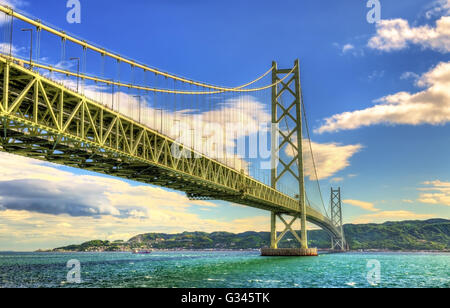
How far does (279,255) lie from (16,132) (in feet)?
189

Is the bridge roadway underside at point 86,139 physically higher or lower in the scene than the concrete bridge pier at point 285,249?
higher

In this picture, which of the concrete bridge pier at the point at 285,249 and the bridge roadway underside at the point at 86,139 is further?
the concrete bridge pier at the point at 285,249

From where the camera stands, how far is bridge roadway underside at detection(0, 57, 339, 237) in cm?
2656

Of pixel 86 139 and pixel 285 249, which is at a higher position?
pixel 86 139

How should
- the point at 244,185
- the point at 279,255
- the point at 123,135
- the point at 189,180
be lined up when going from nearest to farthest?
1. the point at 123,135
2. the point at 189,180
3. the point at 244,185
4. the point at 279,255

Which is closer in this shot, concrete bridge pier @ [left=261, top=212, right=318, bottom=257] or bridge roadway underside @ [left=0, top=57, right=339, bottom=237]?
bridge roadway underside @ [left=0, top=57, right=339, bottom=237]

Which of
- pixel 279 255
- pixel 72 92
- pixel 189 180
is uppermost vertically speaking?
pixel 72 92

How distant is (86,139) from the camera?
101 ft

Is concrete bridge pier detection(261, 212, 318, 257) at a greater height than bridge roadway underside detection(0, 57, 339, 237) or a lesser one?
lesser

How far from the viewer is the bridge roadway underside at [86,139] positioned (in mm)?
26562

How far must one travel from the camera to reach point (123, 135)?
115 ft

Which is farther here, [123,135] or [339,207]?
[339,207]
